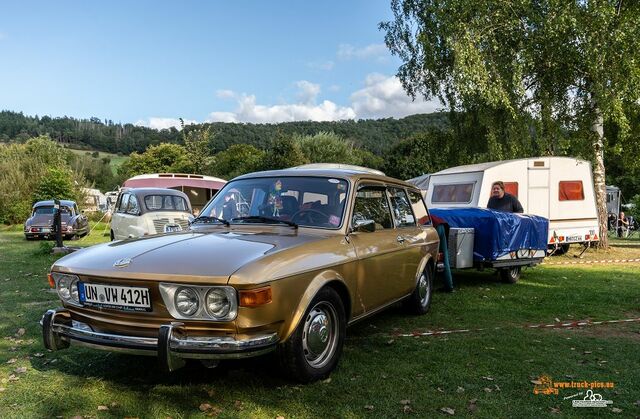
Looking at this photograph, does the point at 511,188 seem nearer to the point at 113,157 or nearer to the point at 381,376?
the point at 381,376

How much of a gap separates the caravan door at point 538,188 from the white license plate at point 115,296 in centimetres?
1181

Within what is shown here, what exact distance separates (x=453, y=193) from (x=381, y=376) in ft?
32.6

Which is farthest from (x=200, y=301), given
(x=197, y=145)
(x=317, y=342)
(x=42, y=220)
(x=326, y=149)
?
(x=326, y=149)

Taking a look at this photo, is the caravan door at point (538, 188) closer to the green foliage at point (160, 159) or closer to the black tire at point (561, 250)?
the black tire at point (561, 250)

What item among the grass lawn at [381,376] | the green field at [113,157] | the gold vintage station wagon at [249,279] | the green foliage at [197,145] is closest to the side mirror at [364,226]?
the gold vintage station wagon at [249,279]

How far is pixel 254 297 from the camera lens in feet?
11.0

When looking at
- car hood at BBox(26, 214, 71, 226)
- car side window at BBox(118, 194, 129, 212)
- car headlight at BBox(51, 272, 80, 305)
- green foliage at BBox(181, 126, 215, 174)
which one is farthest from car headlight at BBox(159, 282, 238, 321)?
green foliage at BBox(181, 126, 215, 174)

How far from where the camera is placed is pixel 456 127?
2059 cm

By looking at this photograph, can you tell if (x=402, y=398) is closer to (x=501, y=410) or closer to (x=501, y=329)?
(x=501, y=410)

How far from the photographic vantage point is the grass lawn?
3617 mm

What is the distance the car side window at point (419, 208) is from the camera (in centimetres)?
660

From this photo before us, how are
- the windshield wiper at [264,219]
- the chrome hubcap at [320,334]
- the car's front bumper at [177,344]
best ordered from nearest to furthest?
the car's front bumper at [177,344], the chrome hubcap at [320,334], the windshield wiper at [264,219]

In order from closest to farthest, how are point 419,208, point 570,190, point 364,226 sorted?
1. point 364,226
2. point 419,208
3. point 570,190

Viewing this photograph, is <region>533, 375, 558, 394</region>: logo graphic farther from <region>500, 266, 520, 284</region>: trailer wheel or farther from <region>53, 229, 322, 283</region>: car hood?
<region>500, 266, 520, 284</region>: trailer wheel
